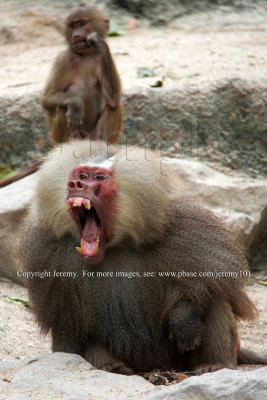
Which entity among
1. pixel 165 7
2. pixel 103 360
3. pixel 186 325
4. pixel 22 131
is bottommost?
pixel 22 131

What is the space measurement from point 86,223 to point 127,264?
307mm

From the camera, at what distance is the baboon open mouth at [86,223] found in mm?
3400

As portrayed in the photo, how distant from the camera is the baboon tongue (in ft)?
11.3

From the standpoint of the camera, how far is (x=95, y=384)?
9.94 ft

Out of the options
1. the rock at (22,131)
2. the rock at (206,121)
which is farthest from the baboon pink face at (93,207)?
the rock at (22,131)

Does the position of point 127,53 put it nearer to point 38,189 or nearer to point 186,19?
point 186,19

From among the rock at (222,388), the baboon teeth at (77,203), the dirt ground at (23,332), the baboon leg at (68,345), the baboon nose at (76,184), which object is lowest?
the dirt ground at (23,332)

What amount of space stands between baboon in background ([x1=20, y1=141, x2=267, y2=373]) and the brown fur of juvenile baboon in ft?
7.77

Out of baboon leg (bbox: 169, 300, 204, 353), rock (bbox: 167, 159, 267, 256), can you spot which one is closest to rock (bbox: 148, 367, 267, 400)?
baboon leg (bbox: 169, 300, 204, 353)

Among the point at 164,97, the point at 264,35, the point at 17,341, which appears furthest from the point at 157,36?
the point at 17,341

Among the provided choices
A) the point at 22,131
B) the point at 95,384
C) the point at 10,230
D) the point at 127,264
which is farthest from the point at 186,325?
the point at 22,131

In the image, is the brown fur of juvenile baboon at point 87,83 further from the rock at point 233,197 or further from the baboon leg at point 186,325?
the baboon leg at point 186,325

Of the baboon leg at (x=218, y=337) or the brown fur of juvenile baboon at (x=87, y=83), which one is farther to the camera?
the brown fur of juvenile baboon at (x=87, y=83)

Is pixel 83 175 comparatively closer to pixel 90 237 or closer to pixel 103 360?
pixel 90 237
